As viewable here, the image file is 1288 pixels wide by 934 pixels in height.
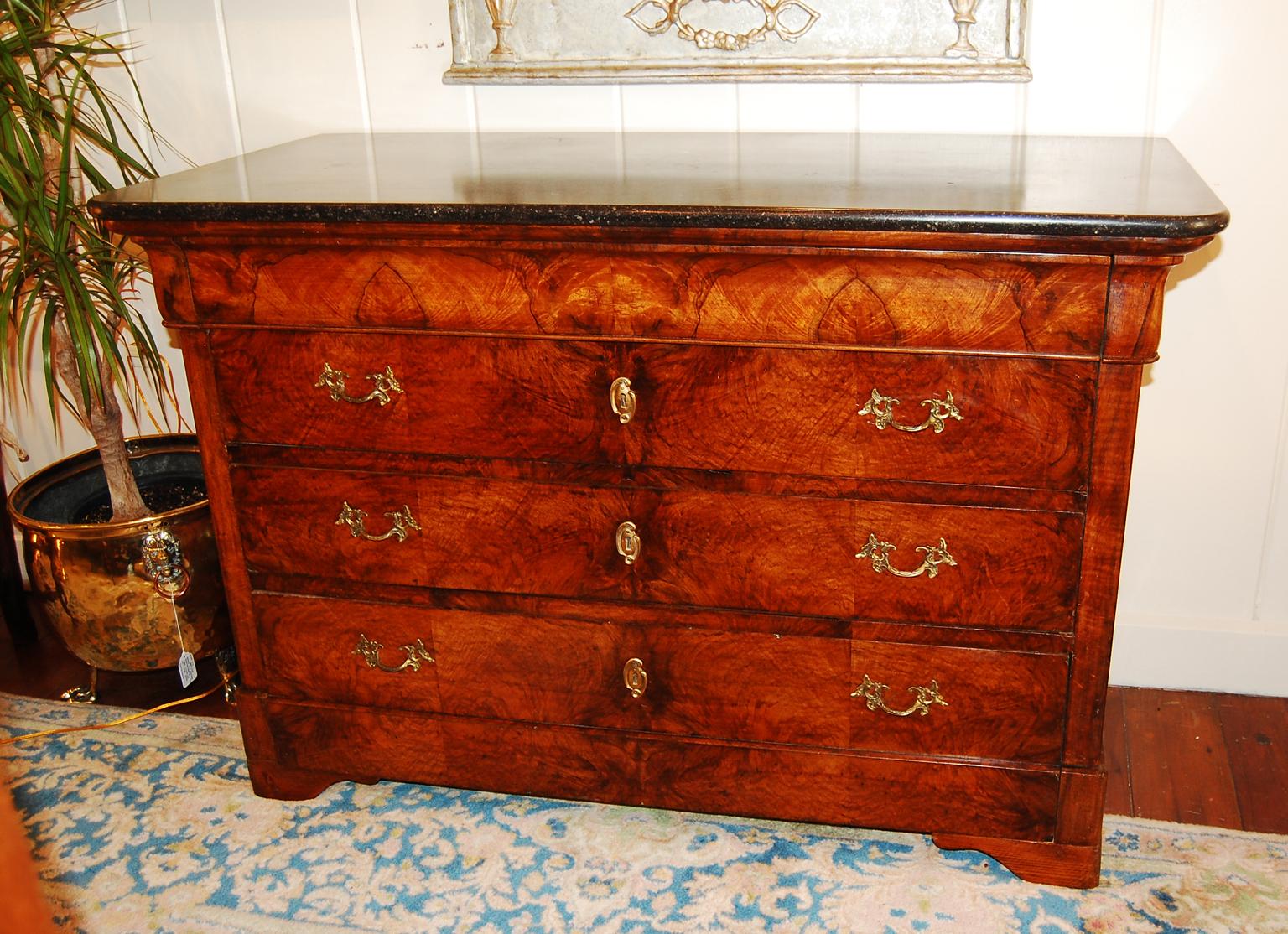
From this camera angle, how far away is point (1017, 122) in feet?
6.10

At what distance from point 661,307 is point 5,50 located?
110 centimetres

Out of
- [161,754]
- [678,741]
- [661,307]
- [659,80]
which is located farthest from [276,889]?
[659,80]

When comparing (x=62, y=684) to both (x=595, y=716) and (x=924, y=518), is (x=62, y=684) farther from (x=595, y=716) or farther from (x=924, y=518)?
(x=924, y=518)

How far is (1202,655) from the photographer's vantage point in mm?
2104

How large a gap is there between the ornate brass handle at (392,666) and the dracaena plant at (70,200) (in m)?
0.62

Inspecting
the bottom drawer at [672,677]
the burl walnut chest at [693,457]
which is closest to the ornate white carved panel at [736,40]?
the burl walnut chest at [693,457]

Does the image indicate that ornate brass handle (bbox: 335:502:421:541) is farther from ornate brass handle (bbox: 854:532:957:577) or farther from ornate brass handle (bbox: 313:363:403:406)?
ornate brass handle (bbox: 854:532:957:577)

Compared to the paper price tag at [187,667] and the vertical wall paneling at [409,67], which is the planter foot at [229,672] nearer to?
the paper price tag at [187,667]

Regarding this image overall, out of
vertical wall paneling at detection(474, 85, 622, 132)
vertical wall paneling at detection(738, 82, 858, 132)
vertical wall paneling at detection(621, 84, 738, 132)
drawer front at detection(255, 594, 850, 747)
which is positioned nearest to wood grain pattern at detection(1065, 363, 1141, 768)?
drawer front at detection(255, 594, 850, 747)

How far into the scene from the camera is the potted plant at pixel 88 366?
6.12 ft

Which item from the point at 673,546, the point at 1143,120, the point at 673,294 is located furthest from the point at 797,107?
the point at 673,546

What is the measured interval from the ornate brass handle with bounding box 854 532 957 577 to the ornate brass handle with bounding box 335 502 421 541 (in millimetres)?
598

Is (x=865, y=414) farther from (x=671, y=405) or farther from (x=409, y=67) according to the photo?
(x=409, y=67)

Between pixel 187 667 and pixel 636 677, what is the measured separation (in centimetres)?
88
